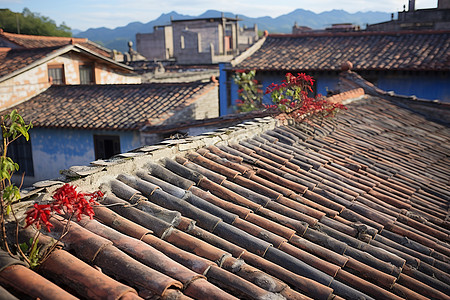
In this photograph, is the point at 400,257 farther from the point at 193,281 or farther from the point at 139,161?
the point at 139,161

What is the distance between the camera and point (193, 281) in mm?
2664

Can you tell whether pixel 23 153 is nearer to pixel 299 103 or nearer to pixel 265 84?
pixel 265 84

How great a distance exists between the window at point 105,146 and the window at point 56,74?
551cm

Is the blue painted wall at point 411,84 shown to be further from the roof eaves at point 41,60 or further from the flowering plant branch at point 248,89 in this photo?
the roof eaves at point 41,60

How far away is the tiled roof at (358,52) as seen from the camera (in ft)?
56.4

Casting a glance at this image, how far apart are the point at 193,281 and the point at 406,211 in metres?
3.24

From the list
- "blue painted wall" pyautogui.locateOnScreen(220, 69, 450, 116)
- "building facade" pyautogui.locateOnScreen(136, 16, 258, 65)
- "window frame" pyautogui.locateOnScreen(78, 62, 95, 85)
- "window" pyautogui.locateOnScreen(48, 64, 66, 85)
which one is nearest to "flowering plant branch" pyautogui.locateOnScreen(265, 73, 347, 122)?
"blue painted wall" pyautogui.locateOnScreen(220, 69, 450, 116)

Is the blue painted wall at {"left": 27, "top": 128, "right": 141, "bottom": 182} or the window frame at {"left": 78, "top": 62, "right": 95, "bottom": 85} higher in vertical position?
the window frame at {"left": 78, "top": 62, "right": 95, "bottom": 85}

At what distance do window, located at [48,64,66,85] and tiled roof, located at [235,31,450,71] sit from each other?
8.23 meters

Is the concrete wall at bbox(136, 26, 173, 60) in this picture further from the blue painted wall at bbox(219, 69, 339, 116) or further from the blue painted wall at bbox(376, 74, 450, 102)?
the blue painted wall at bbox(376, 74, 450, 102)

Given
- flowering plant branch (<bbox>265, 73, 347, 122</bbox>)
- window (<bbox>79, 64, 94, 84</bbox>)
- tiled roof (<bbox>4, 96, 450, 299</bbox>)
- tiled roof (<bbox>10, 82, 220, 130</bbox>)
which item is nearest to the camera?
tiled roof (<bbox>4, 96, 450, 299</bbox>)

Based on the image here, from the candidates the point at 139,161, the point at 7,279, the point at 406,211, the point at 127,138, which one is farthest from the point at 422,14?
the point at 7,279

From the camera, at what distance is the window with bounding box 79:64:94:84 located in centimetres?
1960

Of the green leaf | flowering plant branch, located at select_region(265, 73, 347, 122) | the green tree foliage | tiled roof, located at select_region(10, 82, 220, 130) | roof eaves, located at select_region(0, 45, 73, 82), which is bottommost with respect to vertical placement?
tiled roof, located at select_region(10, 82, 220, 130)
